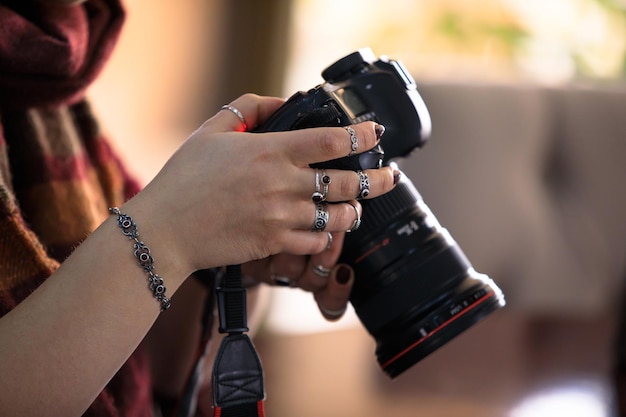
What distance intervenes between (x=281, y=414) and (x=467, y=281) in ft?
0.81

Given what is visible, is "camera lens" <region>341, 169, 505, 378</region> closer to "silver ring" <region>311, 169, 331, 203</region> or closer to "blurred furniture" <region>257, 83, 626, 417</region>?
"silver ring" <region>311, 169, 331, 203</region>

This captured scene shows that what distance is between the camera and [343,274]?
Answer: 0.60 m

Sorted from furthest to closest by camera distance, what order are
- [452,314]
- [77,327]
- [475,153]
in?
[475,153] → [452,314] → [77,327]

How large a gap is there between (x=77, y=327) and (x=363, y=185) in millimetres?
215

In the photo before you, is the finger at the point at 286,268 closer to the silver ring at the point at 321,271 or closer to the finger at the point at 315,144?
the silver ring at the point at 321,271

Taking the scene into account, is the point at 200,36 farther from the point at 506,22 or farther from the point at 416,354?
the point at 416,354

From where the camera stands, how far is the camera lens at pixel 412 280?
554 millimetres

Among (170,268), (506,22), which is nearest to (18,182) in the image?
(170,268)

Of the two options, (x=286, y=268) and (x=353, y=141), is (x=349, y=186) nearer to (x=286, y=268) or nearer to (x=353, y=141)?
(x=353, y=141)

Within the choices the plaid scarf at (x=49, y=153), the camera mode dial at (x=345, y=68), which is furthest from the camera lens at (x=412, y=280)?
the plaid scarf at (x=49, y=153)

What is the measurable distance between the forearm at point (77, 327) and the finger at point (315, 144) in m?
0.11

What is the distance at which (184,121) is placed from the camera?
154 cm

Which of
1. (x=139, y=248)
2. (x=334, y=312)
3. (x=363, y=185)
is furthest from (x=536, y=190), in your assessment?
(x=139, y=248)

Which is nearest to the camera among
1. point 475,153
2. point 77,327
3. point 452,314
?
point 77,327
